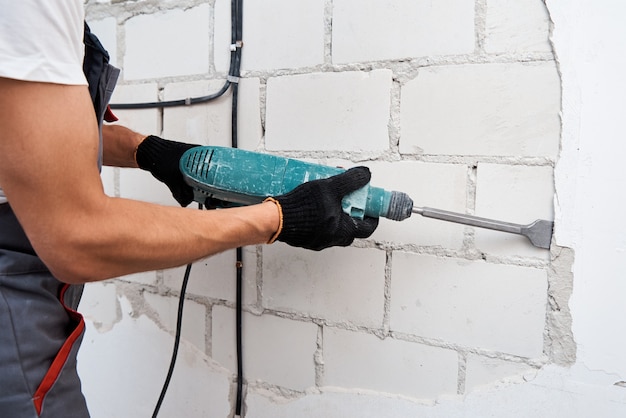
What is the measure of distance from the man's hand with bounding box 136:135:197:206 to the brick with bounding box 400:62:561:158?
52 cm

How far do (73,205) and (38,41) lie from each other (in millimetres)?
207

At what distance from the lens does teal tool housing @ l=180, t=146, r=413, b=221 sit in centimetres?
92

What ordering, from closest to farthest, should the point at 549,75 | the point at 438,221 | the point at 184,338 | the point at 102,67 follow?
the point at 102,67 → the point at 549,75 → the point at 438,221 → the point at 184,338

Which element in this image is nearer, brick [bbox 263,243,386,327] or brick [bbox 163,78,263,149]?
brick [bbox 263,243,386,327]

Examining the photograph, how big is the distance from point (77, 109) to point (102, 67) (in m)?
0.23

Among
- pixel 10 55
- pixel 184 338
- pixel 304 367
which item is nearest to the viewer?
pixel 10 55

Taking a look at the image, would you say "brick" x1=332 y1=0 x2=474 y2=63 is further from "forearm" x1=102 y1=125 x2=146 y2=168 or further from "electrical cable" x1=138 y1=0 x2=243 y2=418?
"forearm" x1=102 y1=125 x2=146 y2=168

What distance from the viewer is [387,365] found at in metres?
1.11

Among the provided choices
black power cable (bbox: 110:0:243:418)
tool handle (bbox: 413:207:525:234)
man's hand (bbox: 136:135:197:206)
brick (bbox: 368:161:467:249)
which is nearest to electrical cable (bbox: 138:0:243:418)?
black power cable (bbox: 110:0:243:418)

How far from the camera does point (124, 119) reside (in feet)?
4.75

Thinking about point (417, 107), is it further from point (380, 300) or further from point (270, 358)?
point (270, 358)

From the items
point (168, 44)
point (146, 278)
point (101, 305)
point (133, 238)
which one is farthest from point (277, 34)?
point (101, 305)

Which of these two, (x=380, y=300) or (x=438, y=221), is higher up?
(x=438, y=221)

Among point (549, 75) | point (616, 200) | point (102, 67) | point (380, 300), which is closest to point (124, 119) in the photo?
point (102, 67)
